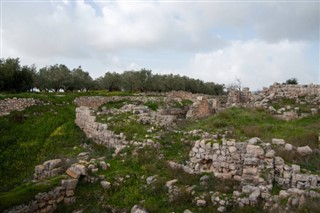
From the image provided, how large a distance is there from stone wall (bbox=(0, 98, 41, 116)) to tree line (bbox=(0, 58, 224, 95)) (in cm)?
878

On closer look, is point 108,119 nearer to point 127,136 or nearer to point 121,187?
point 127,136

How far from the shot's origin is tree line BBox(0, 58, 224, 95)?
32656 mm

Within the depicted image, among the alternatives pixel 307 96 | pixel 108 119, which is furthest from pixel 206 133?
pixel 307 96

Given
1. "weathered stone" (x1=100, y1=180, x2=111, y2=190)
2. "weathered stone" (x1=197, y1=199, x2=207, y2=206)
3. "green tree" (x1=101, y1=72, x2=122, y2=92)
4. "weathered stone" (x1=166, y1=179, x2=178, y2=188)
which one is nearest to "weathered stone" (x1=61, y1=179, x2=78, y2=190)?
"weathered stone" (x1=100, y1=180, x2=111, y2=190)

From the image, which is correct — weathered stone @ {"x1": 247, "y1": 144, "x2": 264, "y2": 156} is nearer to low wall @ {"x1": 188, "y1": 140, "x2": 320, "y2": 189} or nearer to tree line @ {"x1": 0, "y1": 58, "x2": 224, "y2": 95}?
low wall @ {"x1": 188, "y1": 140, "x2": 320, "y2": 189}

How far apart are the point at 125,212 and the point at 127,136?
18.5 ft

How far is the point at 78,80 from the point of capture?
153ft

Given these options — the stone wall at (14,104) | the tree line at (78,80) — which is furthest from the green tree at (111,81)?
the stone wall at (14,104)

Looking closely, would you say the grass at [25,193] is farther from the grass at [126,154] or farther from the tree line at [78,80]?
the tree line at [78,80]

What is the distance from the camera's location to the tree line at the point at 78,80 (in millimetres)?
32656

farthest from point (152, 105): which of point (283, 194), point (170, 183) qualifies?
point (283, 194)

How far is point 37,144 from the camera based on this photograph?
59.0 ft

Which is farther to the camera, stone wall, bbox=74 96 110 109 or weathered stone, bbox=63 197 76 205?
stone wall, bbox=74 96 110 109

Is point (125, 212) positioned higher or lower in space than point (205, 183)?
lower
